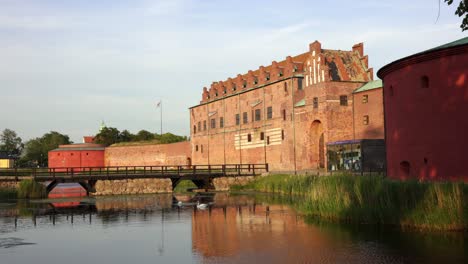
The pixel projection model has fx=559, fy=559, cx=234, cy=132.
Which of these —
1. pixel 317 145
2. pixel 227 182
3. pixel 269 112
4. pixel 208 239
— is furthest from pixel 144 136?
pixel 208 239

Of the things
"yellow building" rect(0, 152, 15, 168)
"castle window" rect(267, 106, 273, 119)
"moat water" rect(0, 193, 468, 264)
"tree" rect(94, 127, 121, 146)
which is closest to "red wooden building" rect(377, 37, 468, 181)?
"moat water" rect(0, 193, 468, 264)

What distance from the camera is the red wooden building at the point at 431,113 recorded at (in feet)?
62.6

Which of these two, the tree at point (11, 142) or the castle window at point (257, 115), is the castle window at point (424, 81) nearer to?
the castle window at point (257, 115)

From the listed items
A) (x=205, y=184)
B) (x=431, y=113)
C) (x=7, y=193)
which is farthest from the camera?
(x=205, y=184)

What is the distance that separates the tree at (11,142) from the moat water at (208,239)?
111313 mm

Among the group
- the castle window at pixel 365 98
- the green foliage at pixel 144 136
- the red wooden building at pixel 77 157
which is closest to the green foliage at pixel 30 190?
the castle window at pixel 365 98

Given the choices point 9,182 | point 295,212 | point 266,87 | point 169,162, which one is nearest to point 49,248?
point 295,212

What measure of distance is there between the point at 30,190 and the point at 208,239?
71.8ft

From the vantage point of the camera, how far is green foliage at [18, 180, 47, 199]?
34.5 metres

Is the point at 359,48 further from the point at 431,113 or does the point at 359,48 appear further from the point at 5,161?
the point at 5,161

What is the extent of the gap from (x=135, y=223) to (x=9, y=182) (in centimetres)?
1713

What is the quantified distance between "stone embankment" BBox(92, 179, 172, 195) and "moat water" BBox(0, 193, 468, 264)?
11.8 meters

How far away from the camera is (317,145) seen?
40.5 m

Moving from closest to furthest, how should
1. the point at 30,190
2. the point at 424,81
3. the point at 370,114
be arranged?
the point at 424,81 < the point at 30,190 < the point at 370,114
